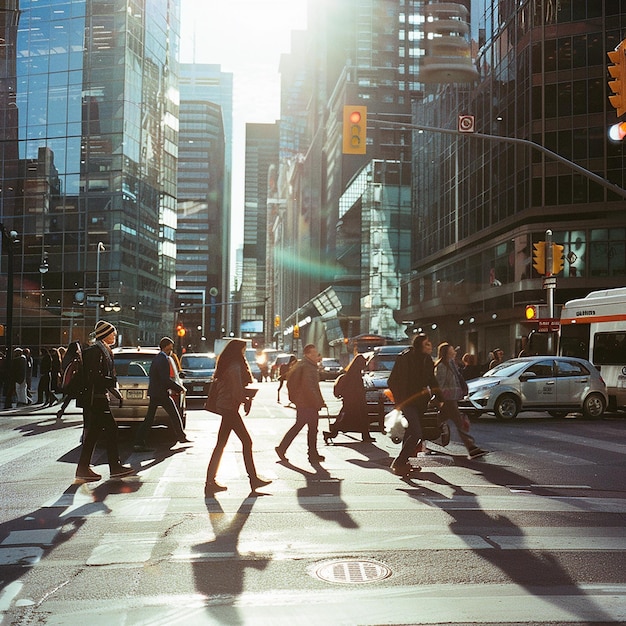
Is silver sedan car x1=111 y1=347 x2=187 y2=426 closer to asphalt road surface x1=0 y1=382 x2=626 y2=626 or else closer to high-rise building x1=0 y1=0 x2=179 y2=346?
asphalt road surface x1=0 y1=382 x2=626 y2=626

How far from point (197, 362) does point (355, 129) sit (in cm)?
1344

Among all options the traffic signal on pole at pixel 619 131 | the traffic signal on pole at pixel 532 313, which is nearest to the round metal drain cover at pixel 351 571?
the traffic signal on pole at pixel 619 131

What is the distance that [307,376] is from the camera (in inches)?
495

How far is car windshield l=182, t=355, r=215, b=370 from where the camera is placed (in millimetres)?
27791

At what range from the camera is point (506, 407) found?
20312 mm

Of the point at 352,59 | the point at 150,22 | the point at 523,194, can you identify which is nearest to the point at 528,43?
the point at 523,194

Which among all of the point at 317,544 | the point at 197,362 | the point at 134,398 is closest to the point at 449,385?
the point at 134,398

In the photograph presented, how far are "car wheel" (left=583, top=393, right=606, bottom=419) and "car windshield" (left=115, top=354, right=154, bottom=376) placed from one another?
1117 cm

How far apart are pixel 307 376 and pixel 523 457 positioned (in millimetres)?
3627

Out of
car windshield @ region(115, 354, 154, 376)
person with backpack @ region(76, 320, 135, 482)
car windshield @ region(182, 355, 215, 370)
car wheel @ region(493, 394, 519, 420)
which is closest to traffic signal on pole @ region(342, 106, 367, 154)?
car windshield @ region(115, 354, 154, 376)

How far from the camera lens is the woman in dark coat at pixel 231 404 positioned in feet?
31.2

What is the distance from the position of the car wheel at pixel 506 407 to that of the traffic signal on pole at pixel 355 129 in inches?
291

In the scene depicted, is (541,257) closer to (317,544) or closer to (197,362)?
(197,362)

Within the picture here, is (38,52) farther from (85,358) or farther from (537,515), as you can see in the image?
(537,515)
